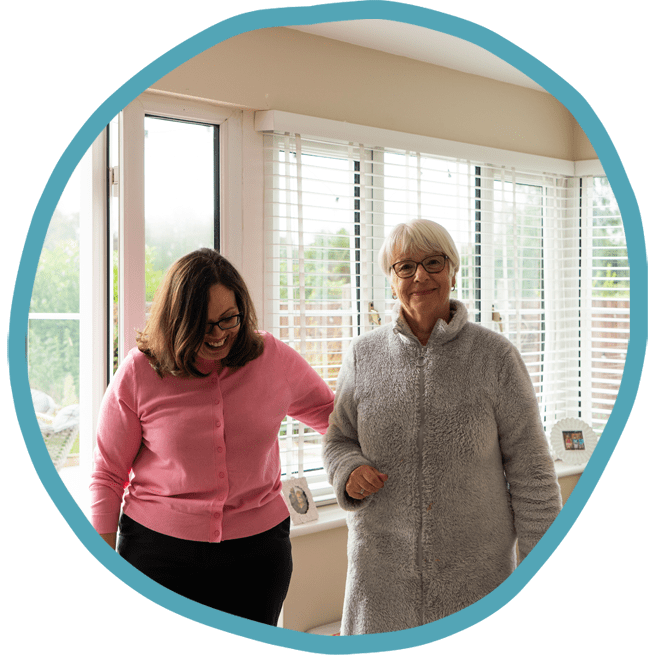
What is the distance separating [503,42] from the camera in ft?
1.58

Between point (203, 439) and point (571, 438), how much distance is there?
56cm

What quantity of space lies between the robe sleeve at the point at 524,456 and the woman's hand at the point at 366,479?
13 cm

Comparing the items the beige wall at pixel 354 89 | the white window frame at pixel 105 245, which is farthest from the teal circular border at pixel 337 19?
the white window frame at pixel 105 245

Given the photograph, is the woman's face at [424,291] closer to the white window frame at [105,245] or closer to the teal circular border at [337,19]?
the teal circular border at [337,19]

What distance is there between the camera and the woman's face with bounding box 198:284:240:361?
63 centimetres

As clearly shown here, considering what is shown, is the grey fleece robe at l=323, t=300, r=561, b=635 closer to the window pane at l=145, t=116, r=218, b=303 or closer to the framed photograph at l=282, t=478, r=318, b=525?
the framed photograph at l=282, t=478, r=318, b=525

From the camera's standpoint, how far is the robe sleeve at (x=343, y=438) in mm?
636

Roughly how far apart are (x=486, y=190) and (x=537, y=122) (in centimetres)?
35

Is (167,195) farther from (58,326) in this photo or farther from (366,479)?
(366,479)

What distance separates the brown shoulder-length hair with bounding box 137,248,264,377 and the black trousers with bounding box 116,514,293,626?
196 millimetres

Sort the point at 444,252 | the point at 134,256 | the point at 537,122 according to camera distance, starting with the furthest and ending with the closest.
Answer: the point at 134,256 < the point at 537,122 < the point at 444,252

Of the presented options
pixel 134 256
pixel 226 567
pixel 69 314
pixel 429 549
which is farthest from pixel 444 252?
pixel 69 314

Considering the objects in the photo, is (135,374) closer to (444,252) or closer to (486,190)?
(444,252)

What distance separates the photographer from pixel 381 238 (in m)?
1.14
